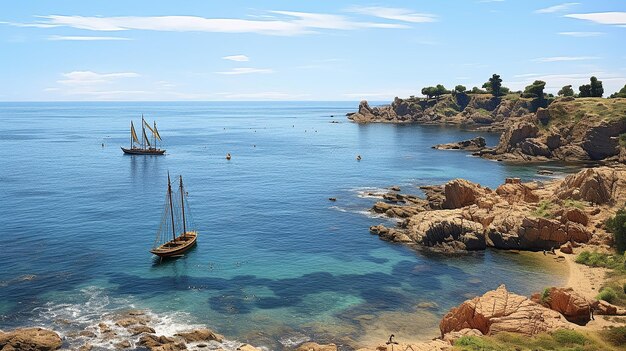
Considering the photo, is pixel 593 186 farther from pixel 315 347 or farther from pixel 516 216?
pixel 315 347

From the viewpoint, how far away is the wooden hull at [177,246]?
73.6 metres

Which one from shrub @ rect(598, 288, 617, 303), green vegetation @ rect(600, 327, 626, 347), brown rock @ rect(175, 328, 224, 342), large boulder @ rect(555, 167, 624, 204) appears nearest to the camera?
green vegetation @ rect(600, 327, 626, 347)

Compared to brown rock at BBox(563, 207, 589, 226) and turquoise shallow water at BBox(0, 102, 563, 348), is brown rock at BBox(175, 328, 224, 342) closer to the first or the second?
turquoise shallow water at BBox(0, 102, 563, 348)

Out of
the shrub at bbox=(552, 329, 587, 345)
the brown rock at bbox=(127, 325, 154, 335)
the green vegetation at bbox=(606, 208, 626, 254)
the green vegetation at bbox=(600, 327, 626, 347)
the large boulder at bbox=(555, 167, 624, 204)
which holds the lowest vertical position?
the brown rock at bbox=(127, 325, 154, 335)

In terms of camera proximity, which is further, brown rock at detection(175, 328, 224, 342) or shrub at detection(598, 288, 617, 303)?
shrub at detection(598, 288, 617, 303)

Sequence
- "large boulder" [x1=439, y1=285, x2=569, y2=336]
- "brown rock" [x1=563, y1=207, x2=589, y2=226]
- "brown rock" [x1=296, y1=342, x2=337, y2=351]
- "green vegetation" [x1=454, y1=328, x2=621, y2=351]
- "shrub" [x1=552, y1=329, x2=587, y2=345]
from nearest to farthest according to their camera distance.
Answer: "green vegetation" [x1=454, y1=328, x2=621, y2=351] < "shrub" [x1=552, y1=329, x2=587, y2=345] < "large boulder" [x1=439, y1=285, x2=569, y2=336] < "brown rock" [x1=296, y1=342, x2=337, y2=351] < "brown rock" [x1=563, y1=207, x2=589, y2=226]

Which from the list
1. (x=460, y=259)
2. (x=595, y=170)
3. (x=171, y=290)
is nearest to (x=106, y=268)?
(x=171, y=290)

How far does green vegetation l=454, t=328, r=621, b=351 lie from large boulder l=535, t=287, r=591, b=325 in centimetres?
481

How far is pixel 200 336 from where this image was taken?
49.8m

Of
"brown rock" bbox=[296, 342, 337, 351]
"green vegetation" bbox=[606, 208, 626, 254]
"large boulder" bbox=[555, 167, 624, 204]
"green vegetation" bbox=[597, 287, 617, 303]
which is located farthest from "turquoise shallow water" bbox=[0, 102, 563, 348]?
"large boulder" bbox=[555, 167, 624, 204]

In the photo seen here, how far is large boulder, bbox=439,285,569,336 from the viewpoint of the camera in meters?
43.2

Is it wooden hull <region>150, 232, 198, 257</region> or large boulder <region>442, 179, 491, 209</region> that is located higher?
large boulder <region>442, 179, 491, 209</region>

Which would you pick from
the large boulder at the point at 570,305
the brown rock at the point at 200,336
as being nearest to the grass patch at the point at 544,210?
the large boulder at the point at 570,305

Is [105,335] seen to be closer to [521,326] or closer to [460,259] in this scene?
[521,326]
